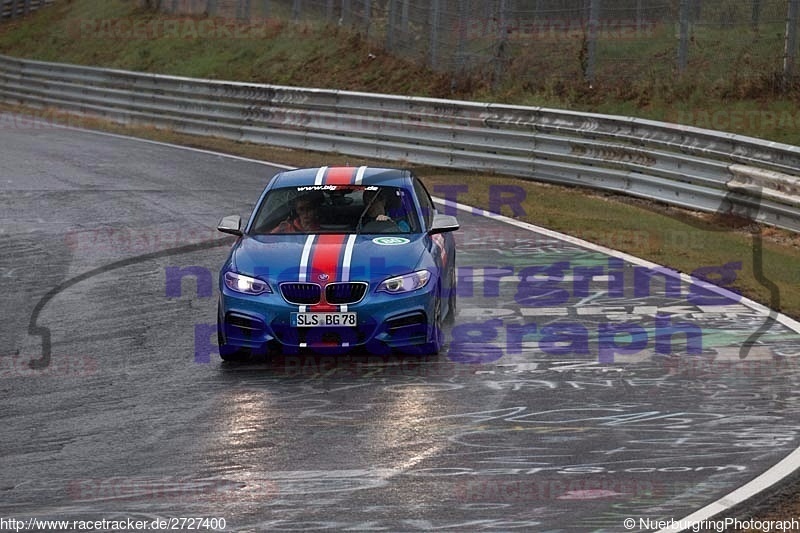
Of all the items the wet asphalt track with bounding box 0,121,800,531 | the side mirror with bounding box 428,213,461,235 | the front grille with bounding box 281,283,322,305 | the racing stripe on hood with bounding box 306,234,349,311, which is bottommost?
the wet asphalt track with bounding box 0,121,800,531

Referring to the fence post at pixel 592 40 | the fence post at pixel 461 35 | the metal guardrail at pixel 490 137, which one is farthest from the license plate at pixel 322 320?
the fence post at pixel 461 35

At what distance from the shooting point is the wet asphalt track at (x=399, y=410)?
7.45m

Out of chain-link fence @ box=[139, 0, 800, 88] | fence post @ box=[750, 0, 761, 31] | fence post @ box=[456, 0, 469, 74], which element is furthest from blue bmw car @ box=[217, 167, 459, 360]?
fence post @ box=[456, 0, 469, 74]

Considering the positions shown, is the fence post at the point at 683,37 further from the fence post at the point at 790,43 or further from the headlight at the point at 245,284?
the headlight at the point at 245,284

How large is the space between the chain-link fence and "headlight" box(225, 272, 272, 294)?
1389cm

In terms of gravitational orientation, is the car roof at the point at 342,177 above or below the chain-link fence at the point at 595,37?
below

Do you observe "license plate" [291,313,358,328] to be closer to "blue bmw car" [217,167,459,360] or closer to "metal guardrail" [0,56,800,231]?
"blue bmw car" [217,167,459,360]

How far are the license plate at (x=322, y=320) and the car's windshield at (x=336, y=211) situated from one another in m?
1.30

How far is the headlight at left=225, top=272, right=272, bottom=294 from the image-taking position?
35.6 ft

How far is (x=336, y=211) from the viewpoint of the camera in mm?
12070

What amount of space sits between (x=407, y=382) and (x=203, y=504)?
10.3 feet

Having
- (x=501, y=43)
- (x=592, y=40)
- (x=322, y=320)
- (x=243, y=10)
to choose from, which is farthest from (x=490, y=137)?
(x=243, y=10)

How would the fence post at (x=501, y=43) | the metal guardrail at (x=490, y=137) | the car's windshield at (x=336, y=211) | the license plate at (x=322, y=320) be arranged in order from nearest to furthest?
the license plate at (x=322, y=320) < the car's windshield at (x=336, y=211) < the metal guardrail at (x=490, y=137) < the fence post at (x=501, y=43)

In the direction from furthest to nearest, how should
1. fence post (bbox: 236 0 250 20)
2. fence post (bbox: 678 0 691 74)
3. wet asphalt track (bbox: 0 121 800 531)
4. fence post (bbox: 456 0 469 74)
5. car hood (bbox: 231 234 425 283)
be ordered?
fence post (bbox: 236 0 250 20)
fence post (bbox: 456 0 469 74)
fence post (bbox: 678 0 691 74)
car hood (bbox: 231 234 425 283)
wet asphalt track (bbox: 0 121 800 531)
